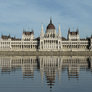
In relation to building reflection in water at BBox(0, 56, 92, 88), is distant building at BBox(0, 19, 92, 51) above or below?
above

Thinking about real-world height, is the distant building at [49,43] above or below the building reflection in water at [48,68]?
above

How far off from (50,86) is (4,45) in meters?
127

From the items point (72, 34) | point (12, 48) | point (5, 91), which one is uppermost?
point (72, 34)

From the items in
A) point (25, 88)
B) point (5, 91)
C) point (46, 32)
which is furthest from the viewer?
point (46, 32)

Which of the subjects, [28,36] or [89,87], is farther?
[28,36]

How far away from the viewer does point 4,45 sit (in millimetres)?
140750

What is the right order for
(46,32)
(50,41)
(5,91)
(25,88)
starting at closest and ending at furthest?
(5,91)
(25,88)
(50,41)
(46,32)

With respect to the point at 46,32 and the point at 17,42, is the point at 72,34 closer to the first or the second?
the point at 46,32

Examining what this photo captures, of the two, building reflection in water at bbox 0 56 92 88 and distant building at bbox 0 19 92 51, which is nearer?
building reflection in water at bbox 0 56 92 88

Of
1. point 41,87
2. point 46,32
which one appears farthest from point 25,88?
point 46,32

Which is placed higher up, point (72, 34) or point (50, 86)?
point (72, 34)

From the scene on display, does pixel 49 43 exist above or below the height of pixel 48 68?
above

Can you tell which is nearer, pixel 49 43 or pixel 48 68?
pixel 48 68

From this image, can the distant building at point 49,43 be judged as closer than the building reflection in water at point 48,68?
No
